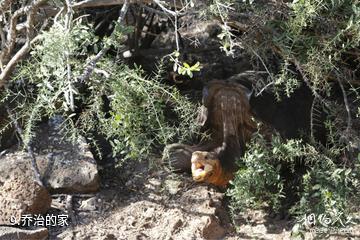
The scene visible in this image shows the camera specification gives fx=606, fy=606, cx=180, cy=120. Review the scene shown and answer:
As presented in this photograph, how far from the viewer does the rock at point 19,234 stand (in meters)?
2.95

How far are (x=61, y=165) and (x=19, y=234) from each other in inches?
21.8

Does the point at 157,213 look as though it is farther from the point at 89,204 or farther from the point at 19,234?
the point at 19,234

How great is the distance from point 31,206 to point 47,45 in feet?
3.15

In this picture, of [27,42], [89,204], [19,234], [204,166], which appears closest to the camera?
[27,42]

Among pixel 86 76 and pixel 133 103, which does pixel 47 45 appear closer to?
pixel 86 76

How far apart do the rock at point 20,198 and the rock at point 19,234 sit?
0.25ft

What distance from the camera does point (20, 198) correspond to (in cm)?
308

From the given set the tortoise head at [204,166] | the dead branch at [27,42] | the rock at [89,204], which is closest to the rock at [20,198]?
the rock at [89,204]

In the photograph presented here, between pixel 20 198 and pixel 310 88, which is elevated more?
pixel 310 88

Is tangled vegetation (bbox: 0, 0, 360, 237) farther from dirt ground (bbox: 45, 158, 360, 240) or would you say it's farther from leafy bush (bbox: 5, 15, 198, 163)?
dirt ground (bbox: 45, 158, 360, 240)

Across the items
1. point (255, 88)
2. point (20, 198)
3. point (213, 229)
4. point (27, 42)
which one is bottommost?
point (213, 229)

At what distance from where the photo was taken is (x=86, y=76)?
2.65m

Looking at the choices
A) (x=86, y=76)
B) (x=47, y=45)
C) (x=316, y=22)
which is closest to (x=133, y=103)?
(x=86, y=76)

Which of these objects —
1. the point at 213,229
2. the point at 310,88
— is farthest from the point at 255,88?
the point at 213,229
